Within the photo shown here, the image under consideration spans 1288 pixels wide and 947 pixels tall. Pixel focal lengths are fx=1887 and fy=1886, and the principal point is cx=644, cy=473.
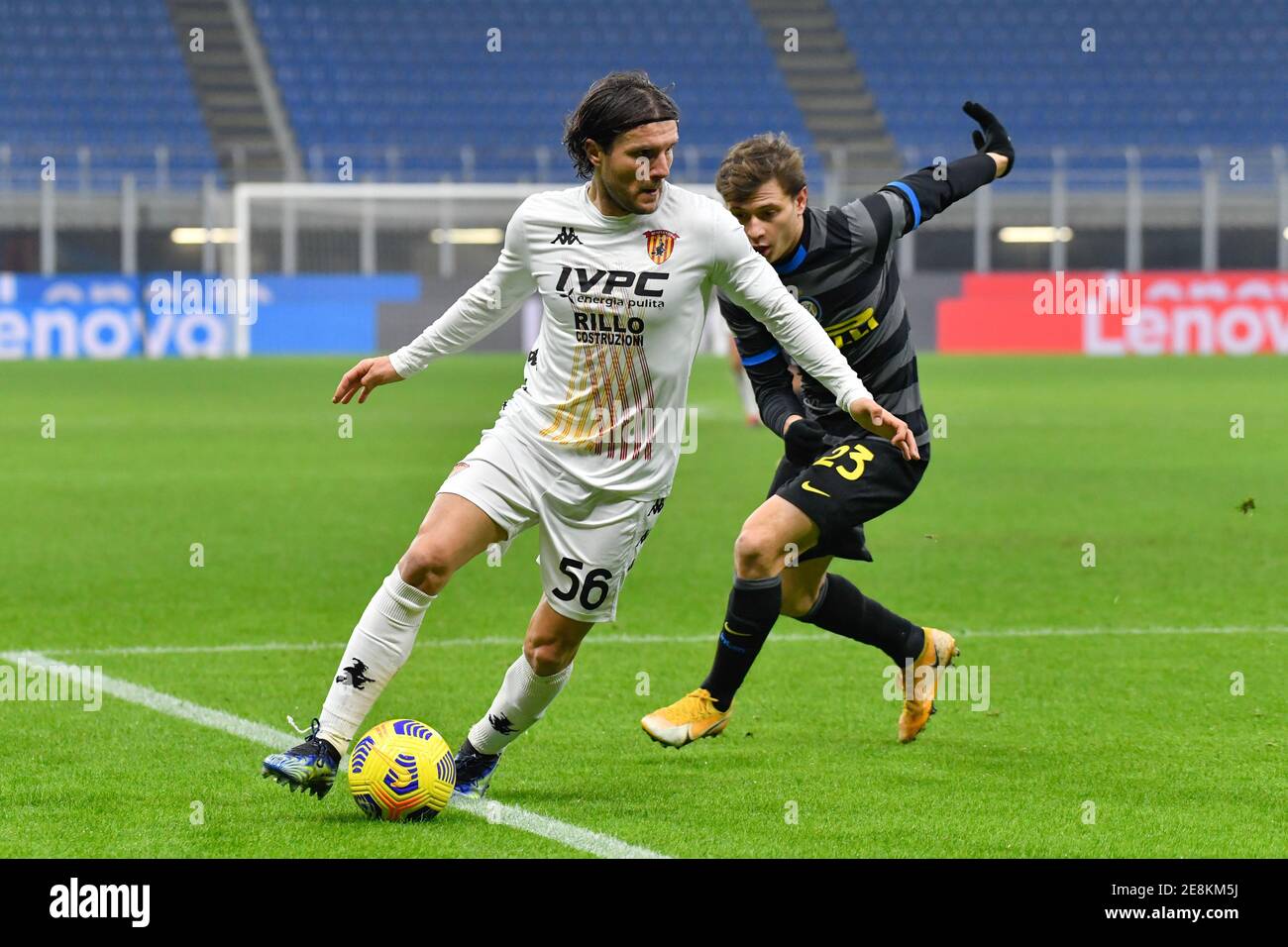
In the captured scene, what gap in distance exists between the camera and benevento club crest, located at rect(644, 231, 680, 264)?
4.84 m

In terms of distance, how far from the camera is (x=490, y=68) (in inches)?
1542

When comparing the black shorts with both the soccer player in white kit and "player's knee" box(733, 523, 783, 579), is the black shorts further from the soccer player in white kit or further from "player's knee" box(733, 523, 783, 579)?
the soccer player in white kit

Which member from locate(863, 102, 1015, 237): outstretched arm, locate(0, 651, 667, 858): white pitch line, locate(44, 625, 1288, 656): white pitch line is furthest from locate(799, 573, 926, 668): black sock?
locate(44, 625, 1288, 656): white pitch line

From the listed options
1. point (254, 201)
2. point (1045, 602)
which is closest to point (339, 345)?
point (254, 201)

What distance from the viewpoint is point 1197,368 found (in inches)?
1110

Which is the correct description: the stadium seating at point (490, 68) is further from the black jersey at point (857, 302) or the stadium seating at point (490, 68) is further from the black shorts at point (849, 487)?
the black shorts at point (849, 487)

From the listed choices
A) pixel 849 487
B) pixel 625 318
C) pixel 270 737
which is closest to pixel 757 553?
pixel 849 487

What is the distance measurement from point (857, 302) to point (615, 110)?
4.46ft

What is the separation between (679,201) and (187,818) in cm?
201

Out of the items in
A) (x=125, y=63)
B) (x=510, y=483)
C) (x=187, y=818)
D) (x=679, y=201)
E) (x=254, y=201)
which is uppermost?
(x=125, y=63)

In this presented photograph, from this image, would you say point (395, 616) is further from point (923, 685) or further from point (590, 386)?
point (923, 685)

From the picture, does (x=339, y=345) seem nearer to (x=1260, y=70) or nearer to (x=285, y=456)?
(x=285, y=456)

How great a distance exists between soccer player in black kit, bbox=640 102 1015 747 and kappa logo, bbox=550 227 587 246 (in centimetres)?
69

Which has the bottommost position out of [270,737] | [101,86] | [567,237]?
[270,737]
